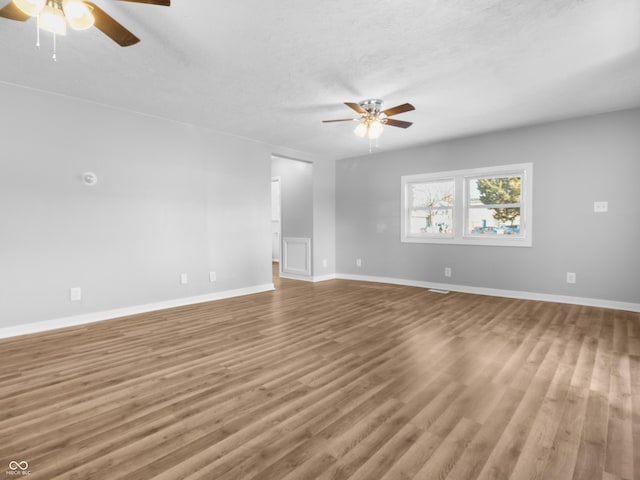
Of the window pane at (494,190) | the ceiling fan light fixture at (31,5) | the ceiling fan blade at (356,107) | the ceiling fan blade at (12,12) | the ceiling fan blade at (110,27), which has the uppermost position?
the ceiling fan blade at (12,12)

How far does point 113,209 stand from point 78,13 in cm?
274

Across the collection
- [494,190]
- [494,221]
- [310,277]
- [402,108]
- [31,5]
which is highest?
[402,108]

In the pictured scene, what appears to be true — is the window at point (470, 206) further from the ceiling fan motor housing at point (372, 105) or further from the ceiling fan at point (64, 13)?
the ceiling fan at point (64, 13)

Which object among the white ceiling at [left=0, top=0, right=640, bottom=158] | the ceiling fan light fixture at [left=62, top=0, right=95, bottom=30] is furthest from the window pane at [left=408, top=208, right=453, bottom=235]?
the ceiling fan light fixture at [left=62, top=0, right=95, bottom=30]

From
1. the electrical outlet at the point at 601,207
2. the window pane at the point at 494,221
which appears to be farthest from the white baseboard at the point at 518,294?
the electrical outlet at the point at 601,207

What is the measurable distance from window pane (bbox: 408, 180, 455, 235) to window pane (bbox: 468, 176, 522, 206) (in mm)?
367

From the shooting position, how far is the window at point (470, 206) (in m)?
5.11

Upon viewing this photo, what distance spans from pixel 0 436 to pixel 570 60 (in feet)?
16.0

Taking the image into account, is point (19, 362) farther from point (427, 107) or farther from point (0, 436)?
point (427, 107)

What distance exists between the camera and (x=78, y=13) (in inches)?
70.9

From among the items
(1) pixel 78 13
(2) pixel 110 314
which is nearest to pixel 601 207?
(1) pixel 78 13

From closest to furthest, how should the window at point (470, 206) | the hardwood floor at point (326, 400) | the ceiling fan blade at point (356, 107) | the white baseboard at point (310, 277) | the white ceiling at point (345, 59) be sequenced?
the hardwood floor at point (326, 400) → the white ceiling at point (345, 59) → the ceiling fan blade at point (356, 107) → the window at point (470, 206) → the white baseboard at point (310, 277)

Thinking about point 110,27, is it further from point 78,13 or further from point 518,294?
point 518,294

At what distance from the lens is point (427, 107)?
4.10 meters
